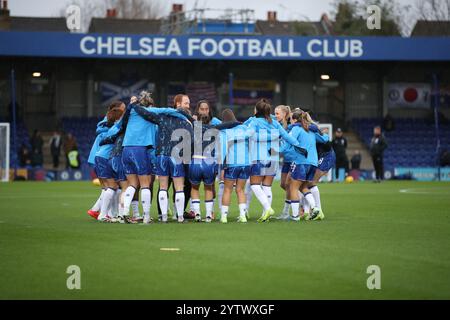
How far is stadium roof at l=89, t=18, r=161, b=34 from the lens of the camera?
198 feet

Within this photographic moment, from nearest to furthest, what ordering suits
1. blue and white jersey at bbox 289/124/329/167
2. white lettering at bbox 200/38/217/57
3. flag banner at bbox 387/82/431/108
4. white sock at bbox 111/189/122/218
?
blue and white jersey at bbox 289/124/329/167, white sock at bbox 111/189/122/218, white lettering at bbox 200/38/217/57, flag banner at bbox 387/82/431/108

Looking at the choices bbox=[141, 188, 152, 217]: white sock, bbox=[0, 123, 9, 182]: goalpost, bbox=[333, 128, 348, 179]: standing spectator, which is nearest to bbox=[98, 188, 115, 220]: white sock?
bbox=[141, 188, 152, 217]: white sock

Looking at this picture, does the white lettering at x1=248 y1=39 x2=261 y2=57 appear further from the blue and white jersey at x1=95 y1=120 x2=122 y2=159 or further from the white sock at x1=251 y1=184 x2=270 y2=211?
the white sock at x1=251 y1=184 x2=270 y2=211

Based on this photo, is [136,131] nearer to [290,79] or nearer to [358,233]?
[358,233]

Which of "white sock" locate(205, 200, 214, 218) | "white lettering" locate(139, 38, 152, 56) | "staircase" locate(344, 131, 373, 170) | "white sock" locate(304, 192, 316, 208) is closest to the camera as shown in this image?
"white sock" locate(205, 200, 214, 218)

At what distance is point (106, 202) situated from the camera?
1792cm

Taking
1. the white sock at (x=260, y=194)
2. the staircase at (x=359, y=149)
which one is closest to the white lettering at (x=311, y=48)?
the staircase at (x=359, y=149)

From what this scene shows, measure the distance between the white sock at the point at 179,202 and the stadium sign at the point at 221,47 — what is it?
26020mm

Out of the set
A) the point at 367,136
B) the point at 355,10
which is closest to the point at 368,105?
the point at 367,136

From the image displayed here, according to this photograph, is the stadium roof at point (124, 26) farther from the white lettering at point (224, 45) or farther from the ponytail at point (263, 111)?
the ponytail at point (263, 111)

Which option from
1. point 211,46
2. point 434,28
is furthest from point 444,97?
point 211,46

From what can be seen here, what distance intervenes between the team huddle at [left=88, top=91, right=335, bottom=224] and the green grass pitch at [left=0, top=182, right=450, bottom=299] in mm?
562

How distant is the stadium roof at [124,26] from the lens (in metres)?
60.2

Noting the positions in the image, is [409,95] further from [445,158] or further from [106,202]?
[106,202]
